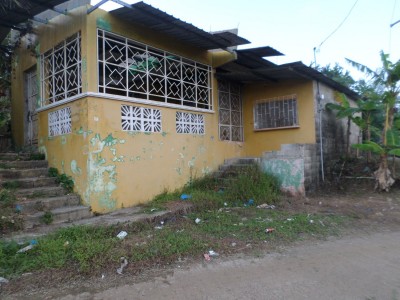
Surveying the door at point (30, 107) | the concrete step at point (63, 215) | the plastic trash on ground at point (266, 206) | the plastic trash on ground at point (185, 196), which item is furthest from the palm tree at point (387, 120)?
the door at point (30, 107)

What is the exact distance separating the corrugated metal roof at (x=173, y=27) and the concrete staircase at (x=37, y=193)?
11.8 feet

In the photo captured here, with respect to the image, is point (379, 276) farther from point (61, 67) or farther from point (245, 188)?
point (61, 67)

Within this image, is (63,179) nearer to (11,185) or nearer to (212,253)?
(11,185)

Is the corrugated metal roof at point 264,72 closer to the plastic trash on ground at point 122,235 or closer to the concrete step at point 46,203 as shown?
the concrete step at point 46,203

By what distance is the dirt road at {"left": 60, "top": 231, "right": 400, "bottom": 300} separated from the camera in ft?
9.85

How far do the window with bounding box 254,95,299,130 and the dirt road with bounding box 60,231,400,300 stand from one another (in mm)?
5370

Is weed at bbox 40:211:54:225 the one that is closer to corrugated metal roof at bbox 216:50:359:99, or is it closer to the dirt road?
the dirt road

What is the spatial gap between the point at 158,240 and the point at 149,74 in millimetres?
4041

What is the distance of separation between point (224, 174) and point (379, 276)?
5.16 m

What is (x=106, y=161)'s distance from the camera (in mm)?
5996

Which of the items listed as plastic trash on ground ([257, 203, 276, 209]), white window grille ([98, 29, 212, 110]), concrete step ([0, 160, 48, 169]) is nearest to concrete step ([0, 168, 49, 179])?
concrete step ([0, 160, 48, 169])

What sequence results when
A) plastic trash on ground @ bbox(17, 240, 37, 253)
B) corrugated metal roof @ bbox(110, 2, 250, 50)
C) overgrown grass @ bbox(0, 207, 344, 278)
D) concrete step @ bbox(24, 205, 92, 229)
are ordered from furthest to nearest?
corrugated metal roof @ bbox(110, 2, 250, 50) < concrete step @ bbox(24, 205, 92, 229) < plastic trash on ground @ bbox(17, 240, 37, 253) < overgrown grass @ bbox(0, 207, 344, 278)

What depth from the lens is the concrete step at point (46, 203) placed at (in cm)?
518

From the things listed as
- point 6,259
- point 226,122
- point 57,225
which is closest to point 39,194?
point 57,225
